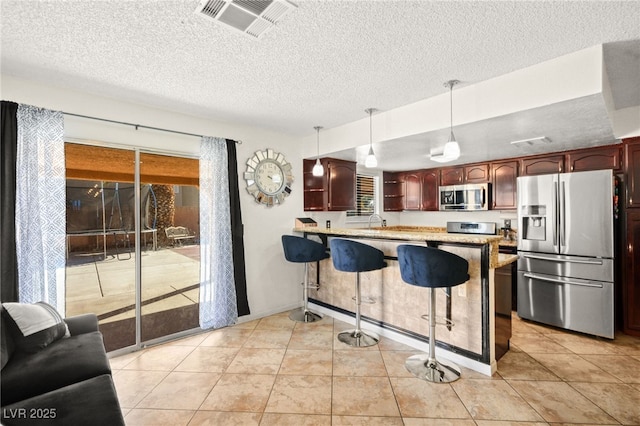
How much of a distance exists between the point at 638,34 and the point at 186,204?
4456mm

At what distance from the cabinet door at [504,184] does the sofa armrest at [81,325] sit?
504cm

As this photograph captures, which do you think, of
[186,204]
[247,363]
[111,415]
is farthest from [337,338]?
[186,204]

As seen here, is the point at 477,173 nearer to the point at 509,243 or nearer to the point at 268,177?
the point at 509,243

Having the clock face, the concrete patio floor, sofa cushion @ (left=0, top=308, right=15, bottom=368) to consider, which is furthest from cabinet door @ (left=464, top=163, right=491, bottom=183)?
sofa cushion @ (left=0, top=308, right=15, bottom=368)

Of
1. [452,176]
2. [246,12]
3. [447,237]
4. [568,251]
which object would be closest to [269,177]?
[447,237]

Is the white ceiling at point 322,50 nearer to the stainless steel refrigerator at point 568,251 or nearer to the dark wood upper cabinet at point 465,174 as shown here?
the stainless steel refrigerator at point 568,251

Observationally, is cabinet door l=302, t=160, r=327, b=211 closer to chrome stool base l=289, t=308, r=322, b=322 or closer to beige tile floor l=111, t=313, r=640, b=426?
chrome stool base l=289, t=308, r=322, b=322

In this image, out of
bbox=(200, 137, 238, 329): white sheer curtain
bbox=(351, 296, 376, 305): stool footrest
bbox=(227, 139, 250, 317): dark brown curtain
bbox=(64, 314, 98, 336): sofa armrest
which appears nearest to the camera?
bbox=(64, 314, 98, 336): sofa armrest

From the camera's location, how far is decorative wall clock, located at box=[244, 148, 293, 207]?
3.80m

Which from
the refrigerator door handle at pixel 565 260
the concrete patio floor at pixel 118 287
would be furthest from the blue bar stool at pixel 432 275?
the concrete patio floor at pixel 118 287

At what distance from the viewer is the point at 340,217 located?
4.81 metres

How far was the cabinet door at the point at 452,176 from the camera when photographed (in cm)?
494

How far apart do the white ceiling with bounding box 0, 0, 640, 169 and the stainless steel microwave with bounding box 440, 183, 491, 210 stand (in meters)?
1.70

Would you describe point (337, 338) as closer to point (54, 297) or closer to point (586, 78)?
point (54, 297)
